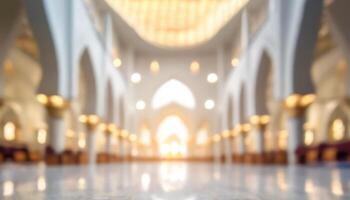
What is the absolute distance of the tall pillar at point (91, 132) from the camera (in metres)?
25.9

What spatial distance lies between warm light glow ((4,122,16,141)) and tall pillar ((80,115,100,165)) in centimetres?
1276

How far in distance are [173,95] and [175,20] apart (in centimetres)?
850

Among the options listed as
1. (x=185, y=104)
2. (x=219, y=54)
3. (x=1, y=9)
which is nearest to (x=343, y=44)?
(x=1, y=9)

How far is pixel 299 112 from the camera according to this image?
19.2 metres

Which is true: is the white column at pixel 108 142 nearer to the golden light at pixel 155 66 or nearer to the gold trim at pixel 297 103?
the golden light at pixel 155 66

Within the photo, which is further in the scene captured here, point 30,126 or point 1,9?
point 30,126

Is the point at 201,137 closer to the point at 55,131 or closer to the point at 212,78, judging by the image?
the point at 212,78

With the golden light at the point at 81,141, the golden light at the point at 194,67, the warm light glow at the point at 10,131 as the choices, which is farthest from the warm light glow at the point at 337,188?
the golden light at the point at 194,67

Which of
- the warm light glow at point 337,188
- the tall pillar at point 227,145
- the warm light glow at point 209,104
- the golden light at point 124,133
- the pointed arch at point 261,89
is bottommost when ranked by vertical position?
the warm light glow at point 337,188

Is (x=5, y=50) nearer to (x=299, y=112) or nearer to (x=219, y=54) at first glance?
(x=299, y=112)

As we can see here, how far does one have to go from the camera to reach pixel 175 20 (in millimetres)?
45062

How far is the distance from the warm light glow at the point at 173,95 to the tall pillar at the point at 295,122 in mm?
27846

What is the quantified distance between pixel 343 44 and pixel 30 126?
2755 cm

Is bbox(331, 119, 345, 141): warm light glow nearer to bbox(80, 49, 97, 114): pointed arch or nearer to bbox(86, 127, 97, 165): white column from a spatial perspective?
bbox(86, 127, 97, 165): white column
